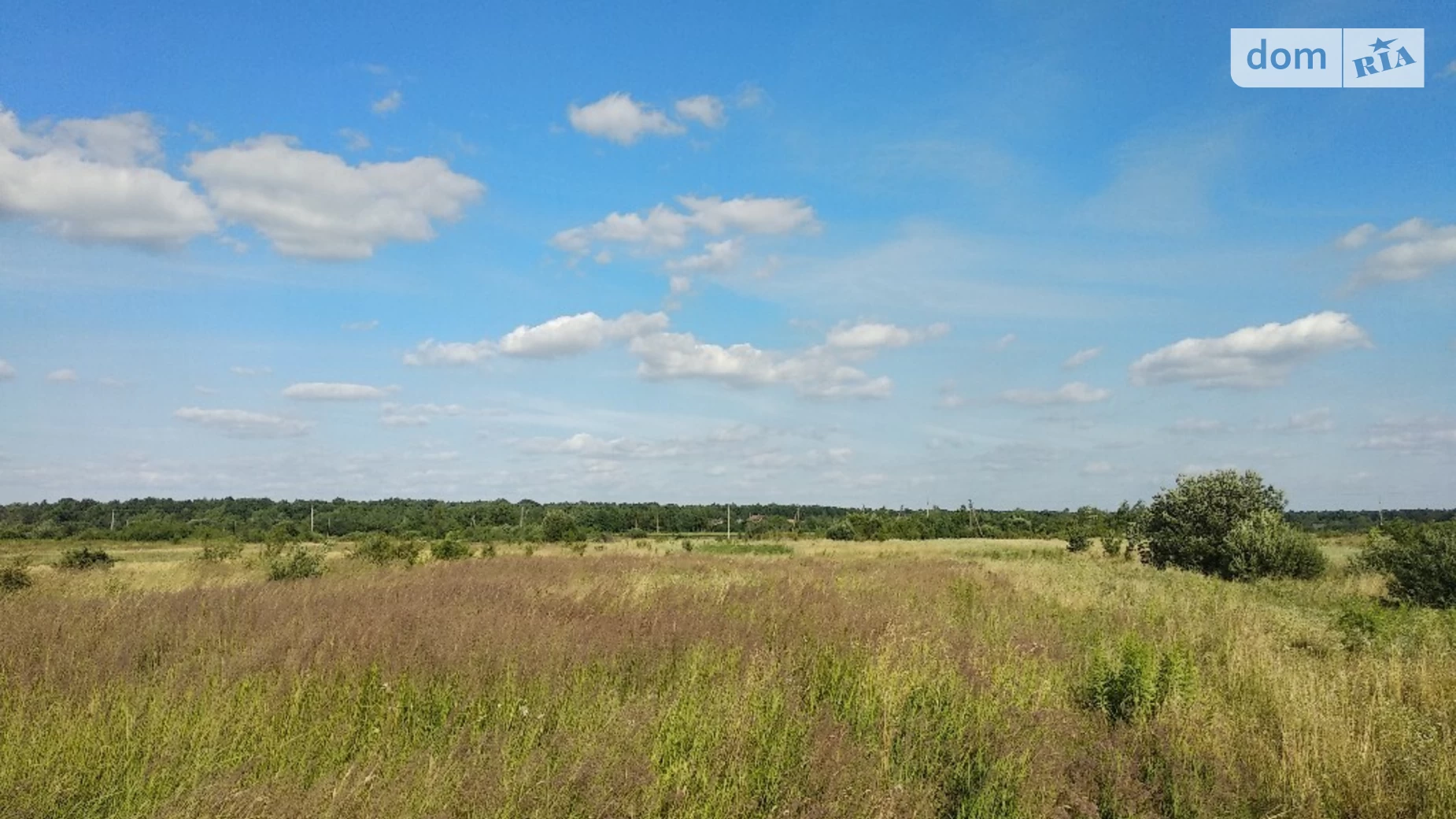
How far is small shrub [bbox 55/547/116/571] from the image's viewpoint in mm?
31734

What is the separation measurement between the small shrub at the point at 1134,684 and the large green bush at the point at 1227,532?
76.3 ft

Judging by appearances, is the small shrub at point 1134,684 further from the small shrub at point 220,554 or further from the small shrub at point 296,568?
the small shrub at point 220,554

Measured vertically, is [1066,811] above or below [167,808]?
below

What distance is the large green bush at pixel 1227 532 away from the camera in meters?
25.4

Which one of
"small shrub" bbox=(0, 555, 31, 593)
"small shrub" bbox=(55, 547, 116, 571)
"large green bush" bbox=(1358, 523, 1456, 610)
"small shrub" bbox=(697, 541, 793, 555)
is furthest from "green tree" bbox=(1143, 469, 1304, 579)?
"small shrub" bbox=(55, 547, 116, 571)

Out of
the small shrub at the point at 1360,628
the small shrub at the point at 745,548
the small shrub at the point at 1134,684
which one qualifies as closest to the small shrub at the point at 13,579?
the small shrub at the point at 1134,684

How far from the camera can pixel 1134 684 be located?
657 centimetres

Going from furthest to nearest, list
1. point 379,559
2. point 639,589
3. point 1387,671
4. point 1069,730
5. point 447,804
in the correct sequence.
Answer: point 379,559
point 639,589
point 1387,671
point 1069,730
point 447,804

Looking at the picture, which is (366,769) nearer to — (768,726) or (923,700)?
(768,726)

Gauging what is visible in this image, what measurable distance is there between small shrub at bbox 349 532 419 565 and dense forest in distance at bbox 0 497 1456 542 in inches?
869

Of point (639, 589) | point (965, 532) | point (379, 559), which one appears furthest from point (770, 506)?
point (639, 589)

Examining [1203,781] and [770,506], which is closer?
[1203,781]

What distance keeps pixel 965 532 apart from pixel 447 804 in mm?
90952

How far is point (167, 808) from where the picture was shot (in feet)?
11.4
